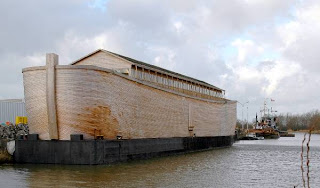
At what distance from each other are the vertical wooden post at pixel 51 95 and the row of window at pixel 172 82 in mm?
7841

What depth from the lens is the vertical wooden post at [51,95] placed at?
23328 millimetres

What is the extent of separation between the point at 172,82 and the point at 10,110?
16.7 meters

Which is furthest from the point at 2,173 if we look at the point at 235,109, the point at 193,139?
the point at 235,109

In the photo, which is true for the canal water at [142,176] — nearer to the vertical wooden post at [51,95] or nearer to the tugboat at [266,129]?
the vertical wooden post at [51,95]

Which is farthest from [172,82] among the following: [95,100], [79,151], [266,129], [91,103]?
[266,129]

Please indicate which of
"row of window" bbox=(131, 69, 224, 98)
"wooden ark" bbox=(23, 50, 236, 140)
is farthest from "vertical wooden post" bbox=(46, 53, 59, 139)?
"row of window" bbox=(131, 69, 224, 98)

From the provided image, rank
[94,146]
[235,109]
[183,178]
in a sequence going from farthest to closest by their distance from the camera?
[235,109], [94,146], [183,178]

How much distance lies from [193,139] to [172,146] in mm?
5746

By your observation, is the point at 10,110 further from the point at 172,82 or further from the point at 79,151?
the point at 79,151

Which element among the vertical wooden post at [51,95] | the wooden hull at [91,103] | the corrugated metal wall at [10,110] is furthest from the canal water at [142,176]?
the corrugated metal wall at [10,110]

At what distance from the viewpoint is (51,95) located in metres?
23.3

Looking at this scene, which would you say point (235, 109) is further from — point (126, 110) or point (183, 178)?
point (183, 178)

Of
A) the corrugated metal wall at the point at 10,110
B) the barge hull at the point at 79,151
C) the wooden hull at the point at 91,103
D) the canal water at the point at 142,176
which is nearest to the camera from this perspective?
the canal water at the point at 142,176

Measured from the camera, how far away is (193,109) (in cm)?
3947
